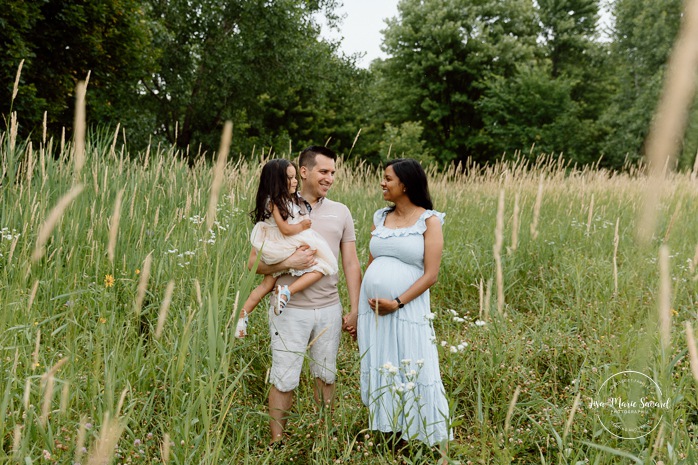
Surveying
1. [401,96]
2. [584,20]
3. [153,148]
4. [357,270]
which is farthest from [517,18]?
[357,270]

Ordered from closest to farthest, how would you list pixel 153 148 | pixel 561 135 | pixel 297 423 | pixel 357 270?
pixel 297 423 → pixel 357 270 → pixel 153 148 → pixel 561 135

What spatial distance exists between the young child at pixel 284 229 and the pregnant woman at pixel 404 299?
28cm

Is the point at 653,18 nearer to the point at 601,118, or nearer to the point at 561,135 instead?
the point at 601,118

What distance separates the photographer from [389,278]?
8.13ft

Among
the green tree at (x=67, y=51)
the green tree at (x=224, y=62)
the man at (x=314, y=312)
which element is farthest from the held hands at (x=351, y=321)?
the green tree at (x=224, y=62)

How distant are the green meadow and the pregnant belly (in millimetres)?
345

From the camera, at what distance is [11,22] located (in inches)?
248

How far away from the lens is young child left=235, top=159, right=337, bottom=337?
7.88ft

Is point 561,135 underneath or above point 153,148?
above

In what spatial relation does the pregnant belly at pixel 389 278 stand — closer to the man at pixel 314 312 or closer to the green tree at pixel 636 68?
the man at pixel 314 312

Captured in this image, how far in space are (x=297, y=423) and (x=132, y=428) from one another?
796 millimetres

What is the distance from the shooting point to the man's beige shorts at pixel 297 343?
2387mm

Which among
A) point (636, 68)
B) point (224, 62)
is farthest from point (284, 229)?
point (636, 68)

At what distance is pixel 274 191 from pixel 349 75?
49.3ft
